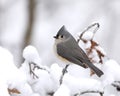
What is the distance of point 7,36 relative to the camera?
9602 mm

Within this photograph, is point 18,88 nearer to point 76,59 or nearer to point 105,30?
point 76,59

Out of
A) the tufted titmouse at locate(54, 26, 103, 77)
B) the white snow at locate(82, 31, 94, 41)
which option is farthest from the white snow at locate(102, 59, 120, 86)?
the tufted titmouse at locate(54, 26, 103, 77)

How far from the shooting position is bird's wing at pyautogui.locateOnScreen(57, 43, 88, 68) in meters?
2.82

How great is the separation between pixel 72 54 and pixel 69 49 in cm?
7

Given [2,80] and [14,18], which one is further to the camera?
[14,18]

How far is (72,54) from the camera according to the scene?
2986 millimetres

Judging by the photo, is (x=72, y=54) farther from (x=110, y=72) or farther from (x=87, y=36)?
(x=110, y=72)

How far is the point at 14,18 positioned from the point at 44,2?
27.5 inches

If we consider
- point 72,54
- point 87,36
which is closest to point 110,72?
point 87,36

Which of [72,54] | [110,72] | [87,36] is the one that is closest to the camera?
[110,72]

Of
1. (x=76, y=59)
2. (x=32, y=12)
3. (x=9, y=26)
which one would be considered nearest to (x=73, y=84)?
(x=76, y=59)

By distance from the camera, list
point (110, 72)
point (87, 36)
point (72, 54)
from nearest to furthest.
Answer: point (110, 72) → point (87, 36) → point (72, 54)

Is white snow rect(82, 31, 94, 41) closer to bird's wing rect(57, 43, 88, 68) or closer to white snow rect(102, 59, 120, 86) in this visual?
white snow rect(102, 59, 120, 86)

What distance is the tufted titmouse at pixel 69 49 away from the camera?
279 centimetres
